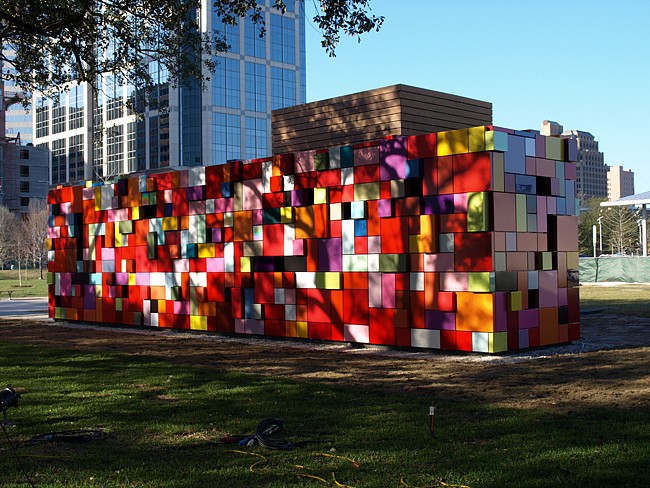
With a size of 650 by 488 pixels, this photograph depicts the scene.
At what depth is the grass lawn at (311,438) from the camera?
6387 millimetres

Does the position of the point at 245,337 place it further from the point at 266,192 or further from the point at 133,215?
the point at 133,215

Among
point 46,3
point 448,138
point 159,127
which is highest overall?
point 159,127

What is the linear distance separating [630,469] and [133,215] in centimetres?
1798

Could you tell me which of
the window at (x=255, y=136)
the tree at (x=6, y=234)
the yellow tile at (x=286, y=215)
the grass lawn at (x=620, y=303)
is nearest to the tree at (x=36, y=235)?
the tree at (x=6, y=234)

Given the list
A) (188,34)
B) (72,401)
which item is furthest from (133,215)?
(72,401)

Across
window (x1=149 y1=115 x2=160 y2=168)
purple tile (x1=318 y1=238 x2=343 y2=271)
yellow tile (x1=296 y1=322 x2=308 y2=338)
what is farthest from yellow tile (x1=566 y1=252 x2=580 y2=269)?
window (x1=149 y1=115 x2=160 y2=168)

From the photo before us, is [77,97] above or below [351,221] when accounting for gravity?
above

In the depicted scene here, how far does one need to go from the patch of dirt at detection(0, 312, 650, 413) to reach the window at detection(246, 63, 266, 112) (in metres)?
96.4

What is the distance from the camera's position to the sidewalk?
2789cm

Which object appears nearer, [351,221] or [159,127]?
[351,221]

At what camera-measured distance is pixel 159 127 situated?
363ft

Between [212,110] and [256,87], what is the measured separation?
9.19 meters

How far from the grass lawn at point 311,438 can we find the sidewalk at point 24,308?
57.5ft

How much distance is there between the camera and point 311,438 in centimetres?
784
